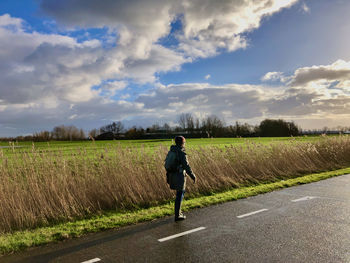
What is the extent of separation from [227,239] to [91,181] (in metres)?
4.73

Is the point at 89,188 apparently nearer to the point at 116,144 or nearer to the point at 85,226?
the point at 85,226

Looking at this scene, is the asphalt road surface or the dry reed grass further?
the dry reed grass

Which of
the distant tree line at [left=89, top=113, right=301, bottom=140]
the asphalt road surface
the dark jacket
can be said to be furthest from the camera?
the distant tree line at [left=89, top=113, right=301, bottom=140]

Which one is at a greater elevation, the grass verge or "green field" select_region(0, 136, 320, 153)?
"green field" select_region(0, 136, 320, 153)

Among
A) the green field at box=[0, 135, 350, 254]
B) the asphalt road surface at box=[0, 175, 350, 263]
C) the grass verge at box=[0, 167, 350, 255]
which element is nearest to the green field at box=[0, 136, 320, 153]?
the green field at box=[0, 135, 350, 254]

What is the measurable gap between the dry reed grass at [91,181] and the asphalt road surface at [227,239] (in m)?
1.92

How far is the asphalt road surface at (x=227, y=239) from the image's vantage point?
466 centimetres

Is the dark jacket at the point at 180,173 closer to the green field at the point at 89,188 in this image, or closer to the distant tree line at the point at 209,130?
the green field at the point at 89,188

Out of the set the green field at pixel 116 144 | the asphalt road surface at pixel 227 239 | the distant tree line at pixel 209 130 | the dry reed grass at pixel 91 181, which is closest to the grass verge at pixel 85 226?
the asphalt road surface at pixel 227 239

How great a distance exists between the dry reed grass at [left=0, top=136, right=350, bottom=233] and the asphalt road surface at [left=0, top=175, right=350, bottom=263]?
75.8 inches

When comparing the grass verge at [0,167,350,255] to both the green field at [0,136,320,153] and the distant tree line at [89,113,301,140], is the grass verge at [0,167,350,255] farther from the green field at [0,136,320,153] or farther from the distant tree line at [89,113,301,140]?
the distant tree line at [89,113,301,140]

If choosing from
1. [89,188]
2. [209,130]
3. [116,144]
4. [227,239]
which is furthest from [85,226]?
[209,130]

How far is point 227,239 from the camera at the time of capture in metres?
5.38

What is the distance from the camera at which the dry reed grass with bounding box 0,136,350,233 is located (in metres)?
7.27
